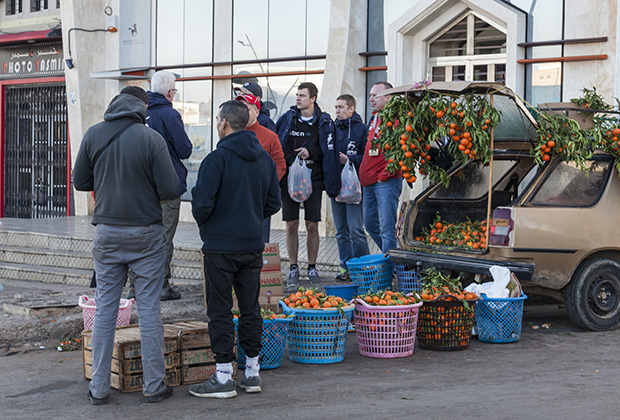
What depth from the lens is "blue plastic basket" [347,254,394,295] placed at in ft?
25.7

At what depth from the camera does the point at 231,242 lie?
5.53 m

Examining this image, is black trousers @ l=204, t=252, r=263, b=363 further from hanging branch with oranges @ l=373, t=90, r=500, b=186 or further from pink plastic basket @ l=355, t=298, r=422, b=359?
hanging branch with oranges @ l=373, t=90, r=500, b=186

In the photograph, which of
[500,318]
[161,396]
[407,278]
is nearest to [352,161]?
[407,278]

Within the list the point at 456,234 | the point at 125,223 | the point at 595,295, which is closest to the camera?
the point at 125,223

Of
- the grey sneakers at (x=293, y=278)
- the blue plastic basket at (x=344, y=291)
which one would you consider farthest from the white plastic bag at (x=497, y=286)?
the grey sneakers at (x=293, y=278)

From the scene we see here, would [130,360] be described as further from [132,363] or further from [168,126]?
[168,126]

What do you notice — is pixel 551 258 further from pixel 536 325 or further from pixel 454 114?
pixel 454 114

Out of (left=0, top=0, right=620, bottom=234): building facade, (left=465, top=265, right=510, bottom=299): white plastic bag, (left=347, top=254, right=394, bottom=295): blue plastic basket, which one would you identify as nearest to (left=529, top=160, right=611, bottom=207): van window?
(left=465, top=265, right=510, bottom=299): white plastic bag

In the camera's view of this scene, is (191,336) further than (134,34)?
No

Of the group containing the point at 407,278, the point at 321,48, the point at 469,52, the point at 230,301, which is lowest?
the point at 407,278

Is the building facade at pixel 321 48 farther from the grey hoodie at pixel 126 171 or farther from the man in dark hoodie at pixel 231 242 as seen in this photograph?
the grey hoodie at pixel 126 171

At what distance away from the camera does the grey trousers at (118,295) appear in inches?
210

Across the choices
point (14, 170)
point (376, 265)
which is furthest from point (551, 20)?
point (14, 170)

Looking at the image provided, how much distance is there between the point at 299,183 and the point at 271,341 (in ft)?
9.74
